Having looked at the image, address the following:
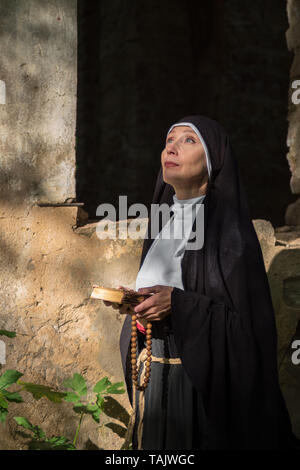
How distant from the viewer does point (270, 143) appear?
23.8ft

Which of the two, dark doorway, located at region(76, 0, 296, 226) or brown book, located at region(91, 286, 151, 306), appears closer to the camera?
brown book, located at region(91, 286, 151, 306)

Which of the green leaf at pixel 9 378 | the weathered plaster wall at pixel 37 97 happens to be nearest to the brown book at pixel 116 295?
the green leaf at pixel 9 378

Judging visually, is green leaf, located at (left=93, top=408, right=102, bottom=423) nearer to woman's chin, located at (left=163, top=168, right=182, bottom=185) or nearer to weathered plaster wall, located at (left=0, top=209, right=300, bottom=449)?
weathered plaster wall, located at (left=0, top=209, right=300, bottom=449)

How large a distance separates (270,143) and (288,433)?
5786 mm

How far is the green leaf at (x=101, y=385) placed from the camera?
2.60 metres

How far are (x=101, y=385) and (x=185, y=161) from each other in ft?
4.27

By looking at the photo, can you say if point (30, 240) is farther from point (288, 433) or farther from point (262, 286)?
point (288, 433)

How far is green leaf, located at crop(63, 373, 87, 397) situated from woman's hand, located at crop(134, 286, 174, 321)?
92cm

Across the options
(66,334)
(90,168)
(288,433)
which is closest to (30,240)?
(66,334)

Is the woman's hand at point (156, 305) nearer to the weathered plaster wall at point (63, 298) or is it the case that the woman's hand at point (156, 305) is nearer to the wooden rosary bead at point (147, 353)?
the wooden rosary bead at point (147, 353)

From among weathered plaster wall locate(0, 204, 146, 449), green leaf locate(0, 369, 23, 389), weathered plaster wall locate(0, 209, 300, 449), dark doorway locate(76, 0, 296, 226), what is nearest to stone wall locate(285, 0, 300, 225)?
weathered plaster wall locate(0, 209, 300, 449)

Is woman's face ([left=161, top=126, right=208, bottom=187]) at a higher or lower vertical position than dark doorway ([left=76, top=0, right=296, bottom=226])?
lower

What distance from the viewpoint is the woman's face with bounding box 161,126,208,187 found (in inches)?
79.9

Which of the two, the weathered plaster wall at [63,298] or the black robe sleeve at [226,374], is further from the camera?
the weathered plaster wall at [63,298]
